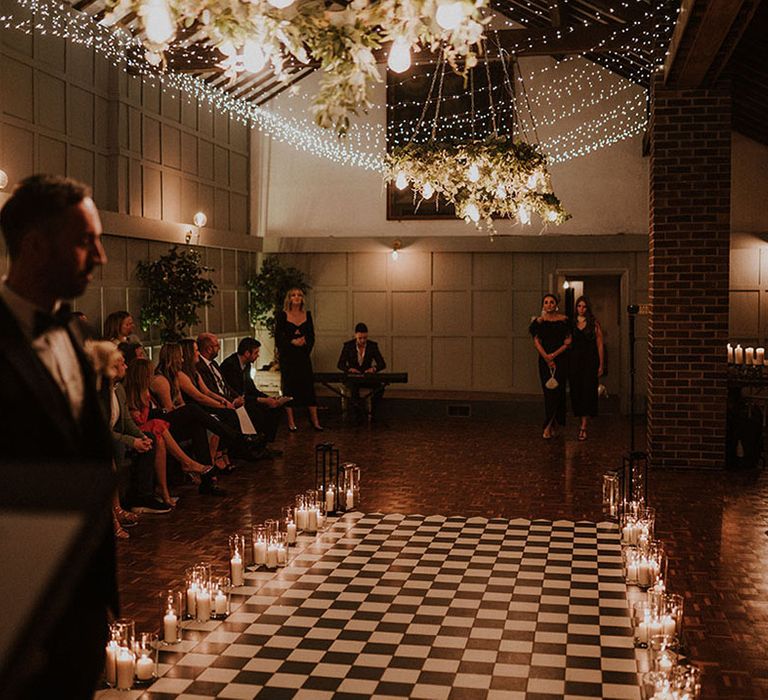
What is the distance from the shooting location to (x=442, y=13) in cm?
333

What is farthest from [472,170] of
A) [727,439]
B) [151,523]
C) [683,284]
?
[151,523]

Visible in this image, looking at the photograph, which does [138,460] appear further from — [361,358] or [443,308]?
[443,308]

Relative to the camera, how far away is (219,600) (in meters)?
5.07

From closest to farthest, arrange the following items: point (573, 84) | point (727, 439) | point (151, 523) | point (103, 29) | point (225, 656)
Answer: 1. point (225, 656)
2. point (151, 523)
3. point (727, 439)
4. point (103, 29)
5. point (573, 84)

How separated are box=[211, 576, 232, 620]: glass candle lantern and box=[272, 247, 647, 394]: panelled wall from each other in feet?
33.4

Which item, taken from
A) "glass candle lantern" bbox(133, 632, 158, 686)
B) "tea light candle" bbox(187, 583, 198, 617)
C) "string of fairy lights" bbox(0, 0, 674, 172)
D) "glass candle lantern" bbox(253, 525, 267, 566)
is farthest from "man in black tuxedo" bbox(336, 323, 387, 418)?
"glass candle lantern" bbox(133, 632, 158, 686)

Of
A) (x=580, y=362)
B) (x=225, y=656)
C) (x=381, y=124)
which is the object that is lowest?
(x=225, y=656)

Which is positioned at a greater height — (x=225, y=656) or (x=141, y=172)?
(x=141, y=172)

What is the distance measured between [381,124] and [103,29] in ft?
16.9

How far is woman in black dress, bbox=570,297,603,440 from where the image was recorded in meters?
11.7

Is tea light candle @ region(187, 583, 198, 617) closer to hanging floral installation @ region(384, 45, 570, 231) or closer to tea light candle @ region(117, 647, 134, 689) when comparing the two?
tea light candle @ region(117, 647, 134, 689)

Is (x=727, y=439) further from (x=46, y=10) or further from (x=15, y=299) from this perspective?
(x=15, y=299)

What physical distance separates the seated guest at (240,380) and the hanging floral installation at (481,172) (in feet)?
7.64

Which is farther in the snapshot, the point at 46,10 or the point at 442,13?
the point at 46,10
